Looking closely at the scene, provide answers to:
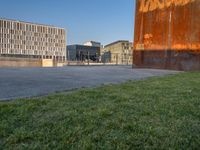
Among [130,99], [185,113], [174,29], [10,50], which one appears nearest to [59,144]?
[185,113]

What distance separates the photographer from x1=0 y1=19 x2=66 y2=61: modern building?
8475 centimetres

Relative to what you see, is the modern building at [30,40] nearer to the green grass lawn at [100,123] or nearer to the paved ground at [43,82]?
the paved ground at [43,82]

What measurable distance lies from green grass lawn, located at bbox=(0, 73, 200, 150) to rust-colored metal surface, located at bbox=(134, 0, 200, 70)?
9.68 m

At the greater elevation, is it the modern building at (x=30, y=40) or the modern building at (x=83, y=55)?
the modern building at (x=30, y=40)

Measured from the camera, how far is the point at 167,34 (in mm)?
13797

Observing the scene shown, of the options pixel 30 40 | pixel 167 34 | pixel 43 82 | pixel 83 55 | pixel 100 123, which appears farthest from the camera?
pixel 30 40

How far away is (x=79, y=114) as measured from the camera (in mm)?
2984

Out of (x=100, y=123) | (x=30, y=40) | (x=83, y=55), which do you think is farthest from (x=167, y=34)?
(x=30, y=40)

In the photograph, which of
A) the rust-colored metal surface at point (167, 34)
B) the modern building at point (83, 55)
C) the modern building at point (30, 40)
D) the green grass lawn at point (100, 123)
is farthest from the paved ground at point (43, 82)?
the modern building at point (30, 40)

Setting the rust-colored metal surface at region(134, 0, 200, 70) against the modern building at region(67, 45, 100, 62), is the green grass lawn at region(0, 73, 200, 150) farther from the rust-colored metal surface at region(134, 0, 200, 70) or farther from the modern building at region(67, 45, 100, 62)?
the modern building at region(67, 45, 100, 62)

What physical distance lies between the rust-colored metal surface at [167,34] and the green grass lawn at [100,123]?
9681 millimetres

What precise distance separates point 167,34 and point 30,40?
81838 mm

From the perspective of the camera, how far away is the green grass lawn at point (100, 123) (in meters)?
2.12

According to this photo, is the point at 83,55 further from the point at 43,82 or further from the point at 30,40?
the point at 30,40
